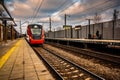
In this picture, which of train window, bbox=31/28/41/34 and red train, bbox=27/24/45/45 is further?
train window, bbox=31/28/41/34

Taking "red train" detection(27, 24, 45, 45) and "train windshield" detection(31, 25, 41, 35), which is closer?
"red train" detection(27, 24, 45, 45)

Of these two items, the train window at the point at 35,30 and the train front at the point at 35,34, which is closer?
the train front at the point at 35,34

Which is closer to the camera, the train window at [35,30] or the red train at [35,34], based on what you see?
the red train at [35,34]

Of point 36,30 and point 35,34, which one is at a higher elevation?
point 36,30

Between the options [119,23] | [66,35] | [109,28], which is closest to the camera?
[119,23]

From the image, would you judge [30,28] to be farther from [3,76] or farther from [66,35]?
[3,76]

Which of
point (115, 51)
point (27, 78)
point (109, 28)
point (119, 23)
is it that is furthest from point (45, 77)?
point (109, 28)

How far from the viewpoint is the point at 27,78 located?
7.10 meters

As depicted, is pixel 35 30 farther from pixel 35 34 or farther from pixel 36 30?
pixel 35 34

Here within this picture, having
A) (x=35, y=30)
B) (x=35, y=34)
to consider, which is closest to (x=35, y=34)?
(x=35, y=34)

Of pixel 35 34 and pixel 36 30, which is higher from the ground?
pixel 36 30

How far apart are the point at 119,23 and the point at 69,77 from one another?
13.7 meters

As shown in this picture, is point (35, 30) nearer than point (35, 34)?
No

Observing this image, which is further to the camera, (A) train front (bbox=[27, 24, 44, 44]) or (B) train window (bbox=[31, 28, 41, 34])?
(B) train window (bbox=[31, 28, 41, 34])
